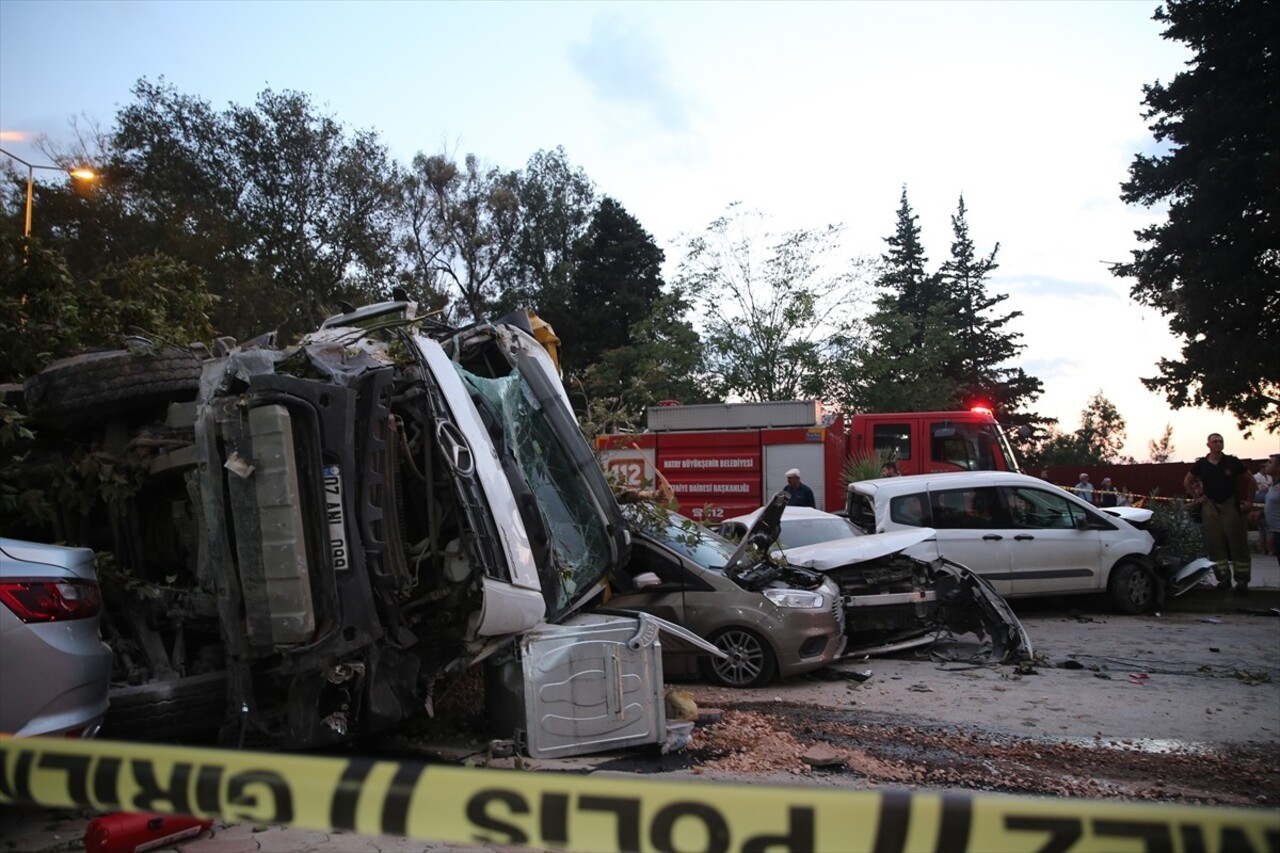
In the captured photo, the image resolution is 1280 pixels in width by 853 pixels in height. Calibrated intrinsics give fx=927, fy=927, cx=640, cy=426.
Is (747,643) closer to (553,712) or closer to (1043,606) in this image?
(553,712)

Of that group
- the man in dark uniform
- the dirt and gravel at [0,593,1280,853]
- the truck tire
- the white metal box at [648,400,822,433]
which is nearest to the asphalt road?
the dirt and gravel at [0,593,1280,853]

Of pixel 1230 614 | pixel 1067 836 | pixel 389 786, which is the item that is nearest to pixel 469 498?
pixel 389 786

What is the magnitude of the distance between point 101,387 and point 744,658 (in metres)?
4.60

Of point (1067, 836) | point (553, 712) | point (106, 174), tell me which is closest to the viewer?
point (1067, 836)

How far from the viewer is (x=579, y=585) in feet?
17.0

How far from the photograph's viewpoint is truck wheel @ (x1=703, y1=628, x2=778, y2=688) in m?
6.91

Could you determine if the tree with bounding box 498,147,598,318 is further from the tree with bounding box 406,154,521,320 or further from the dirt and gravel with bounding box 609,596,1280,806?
the dirt and gravel with bounding box 609,596,1280,806

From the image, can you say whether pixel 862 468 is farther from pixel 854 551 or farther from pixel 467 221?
pixel 467 221

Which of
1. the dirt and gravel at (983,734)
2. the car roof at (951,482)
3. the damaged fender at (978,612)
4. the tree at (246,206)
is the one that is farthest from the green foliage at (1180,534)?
the tree at (246,206)

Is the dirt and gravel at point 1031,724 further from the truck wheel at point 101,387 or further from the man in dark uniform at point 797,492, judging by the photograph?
the man in dark uniform at point 797,492

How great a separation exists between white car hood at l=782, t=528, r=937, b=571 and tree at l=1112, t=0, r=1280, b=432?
18237 millimetres

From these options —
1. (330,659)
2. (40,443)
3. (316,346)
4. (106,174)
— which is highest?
(106,174)

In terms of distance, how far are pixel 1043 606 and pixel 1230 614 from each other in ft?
6.46

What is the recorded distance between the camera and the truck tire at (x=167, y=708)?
12.3 feet
